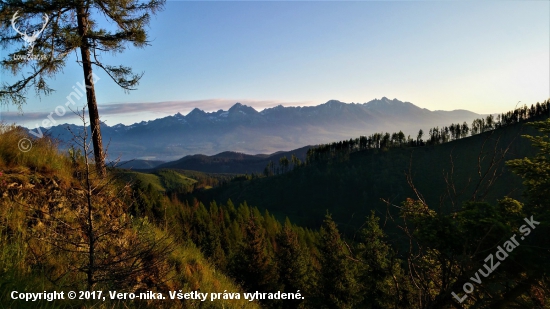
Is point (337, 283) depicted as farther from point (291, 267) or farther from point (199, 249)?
point (199, 249)

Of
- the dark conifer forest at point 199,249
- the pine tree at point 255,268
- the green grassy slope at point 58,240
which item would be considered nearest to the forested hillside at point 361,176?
the pine tree at point 255,268

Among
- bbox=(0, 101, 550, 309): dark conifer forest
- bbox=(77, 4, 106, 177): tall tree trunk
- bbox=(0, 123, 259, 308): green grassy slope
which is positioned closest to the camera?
bbox=(0, 101, 550, 309): dark conifer forest

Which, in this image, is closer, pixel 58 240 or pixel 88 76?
pixel 58 240

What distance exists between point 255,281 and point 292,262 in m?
3.78

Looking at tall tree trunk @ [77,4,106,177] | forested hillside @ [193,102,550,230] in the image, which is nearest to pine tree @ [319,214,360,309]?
tall tree trunk @ [77,4,106,177]

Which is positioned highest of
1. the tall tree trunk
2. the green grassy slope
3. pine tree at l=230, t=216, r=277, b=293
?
the tall tree trunk

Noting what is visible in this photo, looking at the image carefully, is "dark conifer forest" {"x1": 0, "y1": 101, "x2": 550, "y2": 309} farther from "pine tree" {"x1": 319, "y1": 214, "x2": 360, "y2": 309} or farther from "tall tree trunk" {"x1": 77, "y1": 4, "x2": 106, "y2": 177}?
"tall tree trunk" {"x1": 77, "y1": 4, "x2": 106, "y2": 177}

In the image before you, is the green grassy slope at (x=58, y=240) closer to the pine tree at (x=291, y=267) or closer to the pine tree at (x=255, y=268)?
the pine tree at (x=291, y=267)

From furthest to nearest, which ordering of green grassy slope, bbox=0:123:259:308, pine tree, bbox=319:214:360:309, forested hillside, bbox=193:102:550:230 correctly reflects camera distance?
1. forested hillside, bbox=193:102:550:230
2. pine tree, bbox=319:214:360:309
3. green grassy slope, bbox=0:123:259:308

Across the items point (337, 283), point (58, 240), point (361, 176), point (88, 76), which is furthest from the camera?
point (361, 176)

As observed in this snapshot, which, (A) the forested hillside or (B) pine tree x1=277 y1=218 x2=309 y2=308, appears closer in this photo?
(B) pine tree x1=277 y1=218 x2=309 y2=308

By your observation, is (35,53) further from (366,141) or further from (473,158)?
(366,141)

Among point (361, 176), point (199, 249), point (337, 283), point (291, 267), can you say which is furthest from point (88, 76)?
point (361, 176)

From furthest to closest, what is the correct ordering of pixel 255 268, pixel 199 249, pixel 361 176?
pixel 361 176 < pixel 255 268 < pixel 199 249
